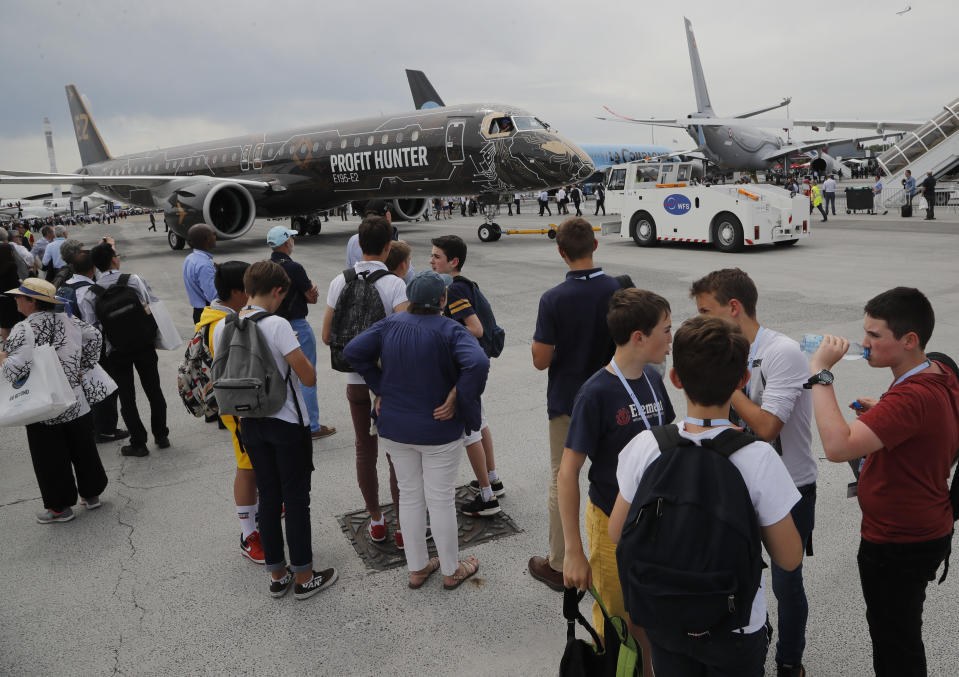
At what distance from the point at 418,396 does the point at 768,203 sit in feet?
49.2

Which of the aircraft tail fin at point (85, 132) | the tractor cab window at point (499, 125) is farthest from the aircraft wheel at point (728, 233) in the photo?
the aircraft tail fin at point (85, 132)

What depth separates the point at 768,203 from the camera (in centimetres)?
1591

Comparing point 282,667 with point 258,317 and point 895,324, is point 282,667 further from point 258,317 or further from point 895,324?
point 895,324

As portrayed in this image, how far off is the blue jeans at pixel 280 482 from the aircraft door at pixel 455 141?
1586 cm

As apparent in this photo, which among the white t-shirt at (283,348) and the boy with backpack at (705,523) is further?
the white t-shirt at (283,348)

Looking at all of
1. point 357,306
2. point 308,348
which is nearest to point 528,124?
point 308,348

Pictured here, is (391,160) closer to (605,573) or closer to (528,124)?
(528,124)

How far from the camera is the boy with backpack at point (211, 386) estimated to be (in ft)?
13.6

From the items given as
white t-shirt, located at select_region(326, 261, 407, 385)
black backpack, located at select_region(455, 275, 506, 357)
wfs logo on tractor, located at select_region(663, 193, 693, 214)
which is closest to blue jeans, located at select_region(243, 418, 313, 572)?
white t-shirt, located at select_region(326, 261, 407, 385)

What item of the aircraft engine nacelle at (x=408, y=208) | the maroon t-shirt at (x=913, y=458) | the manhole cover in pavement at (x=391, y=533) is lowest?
the manhole cover in pavement at (x=391, y=533)

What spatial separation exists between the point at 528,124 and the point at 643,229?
443 centimetres

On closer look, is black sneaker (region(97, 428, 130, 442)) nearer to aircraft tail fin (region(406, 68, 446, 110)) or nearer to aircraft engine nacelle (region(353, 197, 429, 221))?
aircraft engine nacelle (region(353, 197, 429, 221))

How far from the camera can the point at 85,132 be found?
108ft

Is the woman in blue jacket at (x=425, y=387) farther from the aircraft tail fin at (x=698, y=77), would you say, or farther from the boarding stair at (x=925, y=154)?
the aircraft tail fin at (x=698, y=77)
